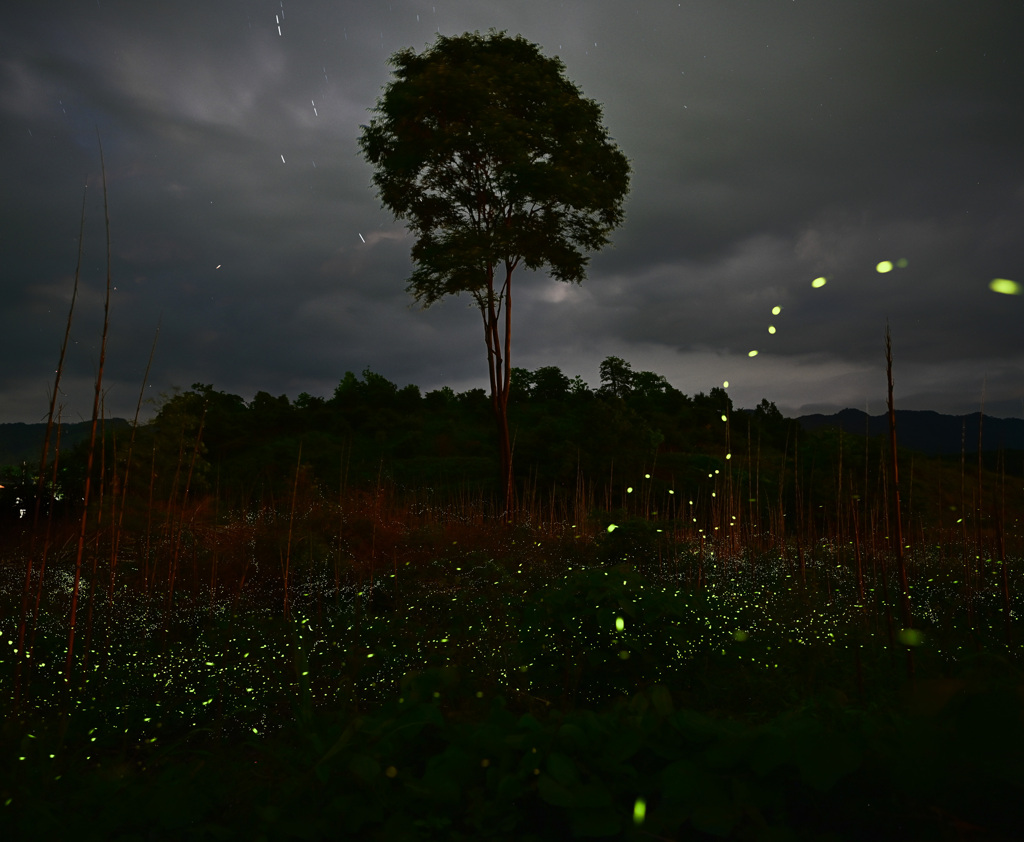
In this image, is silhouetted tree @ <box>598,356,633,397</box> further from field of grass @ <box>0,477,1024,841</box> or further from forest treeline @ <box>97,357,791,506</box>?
field of grass @ <box>0,477,1024,841</box>

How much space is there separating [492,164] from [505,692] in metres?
9.41

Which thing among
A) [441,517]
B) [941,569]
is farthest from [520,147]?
[941,569]

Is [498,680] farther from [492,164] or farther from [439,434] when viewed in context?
[439,434]

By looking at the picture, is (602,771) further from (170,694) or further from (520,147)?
(520,147)

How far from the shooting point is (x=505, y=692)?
286 centimetres

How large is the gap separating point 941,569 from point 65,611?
7.81 metres

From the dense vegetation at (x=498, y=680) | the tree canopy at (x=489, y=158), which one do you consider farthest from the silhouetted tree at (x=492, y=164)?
the dense vegetation at (x=498, y=680)

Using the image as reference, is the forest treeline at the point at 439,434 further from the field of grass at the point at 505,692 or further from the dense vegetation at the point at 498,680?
the field of grass at the point at 505,692

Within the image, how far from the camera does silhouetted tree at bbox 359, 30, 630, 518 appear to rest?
9.80 meters

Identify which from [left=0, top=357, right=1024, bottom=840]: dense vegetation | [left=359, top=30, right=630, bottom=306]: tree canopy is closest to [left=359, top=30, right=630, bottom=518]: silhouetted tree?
[left=359, top=30, right=630, bottom=306]: tree canopy

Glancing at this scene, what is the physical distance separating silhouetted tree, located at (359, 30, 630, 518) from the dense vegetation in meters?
3.98

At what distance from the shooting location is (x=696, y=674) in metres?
2.84

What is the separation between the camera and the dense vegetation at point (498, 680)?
81cm

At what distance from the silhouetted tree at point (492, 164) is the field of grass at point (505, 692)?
410cm
